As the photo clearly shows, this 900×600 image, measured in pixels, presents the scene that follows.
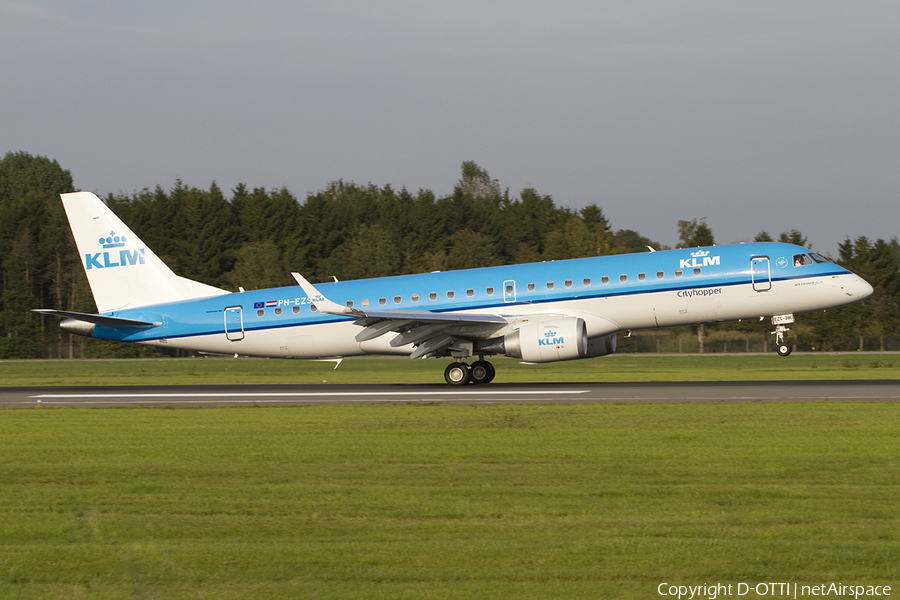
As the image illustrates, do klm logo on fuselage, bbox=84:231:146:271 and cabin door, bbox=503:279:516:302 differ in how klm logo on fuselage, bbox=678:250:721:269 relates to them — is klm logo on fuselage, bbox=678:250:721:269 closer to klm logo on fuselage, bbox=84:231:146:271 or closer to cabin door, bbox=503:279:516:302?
cabin door, bbox=503:279:516:302

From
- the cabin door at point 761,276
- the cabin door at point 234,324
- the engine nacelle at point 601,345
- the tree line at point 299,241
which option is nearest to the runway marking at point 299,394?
the cabin door at point 234,324

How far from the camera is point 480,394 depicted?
24344mm

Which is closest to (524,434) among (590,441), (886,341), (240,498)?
(590,441)

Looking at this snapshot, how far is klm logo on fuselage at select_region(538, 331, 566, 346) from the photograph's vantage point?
25.3m

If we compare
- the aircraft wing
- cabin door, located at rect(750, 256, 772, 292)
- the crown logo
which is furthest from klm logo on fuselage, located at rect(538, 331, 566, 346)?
the crown logo

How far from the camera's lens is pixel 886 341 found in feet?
203

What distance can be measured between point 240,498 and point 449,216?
9474 cm

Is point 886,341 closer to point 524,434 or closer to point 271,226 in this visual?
point 524,434

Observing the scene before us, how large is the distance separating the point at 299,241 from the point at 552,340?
75040 mm

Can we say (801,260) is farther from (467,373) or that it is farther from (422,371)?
(422,371)

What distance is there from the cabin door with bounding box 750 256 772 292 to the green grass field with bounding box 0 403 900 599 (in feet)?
31.5

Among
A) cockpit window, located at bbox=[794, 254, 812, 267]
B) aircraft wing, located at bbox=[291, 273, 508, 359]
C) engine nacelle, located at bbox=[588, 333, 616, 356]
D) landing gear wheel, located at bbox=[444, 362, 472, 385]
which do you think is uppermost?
cockpit window, located at bbox=[794, 254, 812, 267]

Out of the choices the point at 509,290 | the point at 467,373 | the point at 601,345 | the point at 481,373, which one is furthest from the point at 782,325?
the point at 467,373

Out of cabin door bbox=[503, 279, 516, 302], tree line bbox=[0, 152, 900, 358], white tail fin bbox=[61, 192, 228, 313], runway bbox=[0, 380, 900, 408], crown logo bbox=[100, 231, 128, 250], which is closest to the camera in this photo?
runway bbox=[0, 380, 900, 408]
